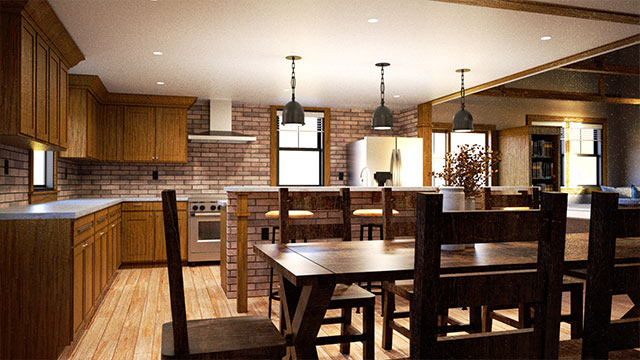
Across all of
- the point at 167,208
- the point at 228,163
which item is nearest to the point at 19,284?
the point at 167,208

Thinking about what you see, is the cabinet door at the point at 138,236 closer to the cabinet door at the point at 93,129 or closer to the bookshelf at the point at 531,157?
the cabinet door at the point at 93,129

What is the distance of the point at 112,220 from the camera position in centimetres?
516

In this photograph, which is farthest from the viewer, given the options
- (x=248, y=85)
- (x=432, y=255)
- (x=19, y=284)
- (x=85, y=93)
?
(x=248, y=85)

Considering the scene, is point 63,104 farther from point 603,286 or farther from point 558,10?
point 603,286

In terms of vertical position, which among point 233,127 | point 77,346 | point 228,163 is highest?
point 233,127

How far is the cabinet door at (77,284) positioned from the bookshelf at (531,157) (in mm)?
7118

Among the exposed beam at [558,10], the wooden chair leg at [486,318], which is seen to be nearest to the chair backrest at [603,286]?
the wooden chair leg at [486,318]

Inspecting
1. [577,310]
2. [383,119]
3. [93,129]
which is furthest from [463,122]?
[93,129]

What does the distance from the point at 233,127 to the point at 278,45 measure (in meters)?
3.19

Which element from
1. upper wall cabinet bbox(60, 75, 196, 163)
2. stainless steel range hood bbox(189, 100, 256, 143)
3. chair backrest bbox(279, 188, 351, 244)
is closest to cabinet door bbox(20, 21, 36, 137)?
chair backrest bbox(279, 188, 351, 244)

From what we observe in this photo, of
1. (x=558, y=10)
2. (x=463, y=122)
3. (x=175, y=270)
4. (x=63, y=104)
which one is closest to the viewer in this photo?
(x=175, y=270)

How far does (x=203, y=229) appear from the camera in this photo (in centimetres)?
659

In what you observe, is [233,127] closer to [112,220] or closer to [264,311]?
[112,220]

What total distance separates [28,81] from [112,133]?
3344 millimetres
